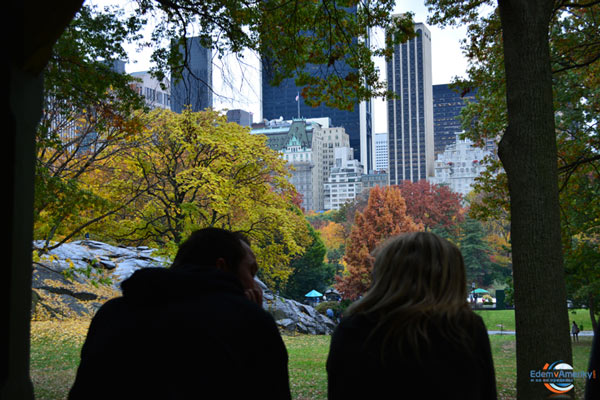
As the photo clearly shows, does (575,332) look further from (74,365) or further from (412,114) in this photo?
(412,114)

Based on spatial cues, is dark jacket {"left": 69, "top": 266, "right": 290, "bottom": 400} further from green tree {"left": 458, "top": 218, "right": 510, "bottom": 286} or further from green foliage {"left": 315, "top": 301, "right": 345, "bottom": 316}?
green tree {"left": 458, "top": 218, "right": 510, "bottom": 286}

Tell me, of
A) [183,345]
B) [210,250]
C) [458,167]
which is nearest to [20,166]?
[183,345]

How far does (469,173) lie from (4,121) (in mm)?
162700

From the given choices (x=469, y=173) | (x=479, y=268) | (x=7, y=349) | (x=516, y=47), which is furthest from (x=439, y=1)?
(x=469, y=173)

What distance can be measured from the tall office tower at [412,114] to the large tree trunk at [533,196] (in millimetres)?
179875

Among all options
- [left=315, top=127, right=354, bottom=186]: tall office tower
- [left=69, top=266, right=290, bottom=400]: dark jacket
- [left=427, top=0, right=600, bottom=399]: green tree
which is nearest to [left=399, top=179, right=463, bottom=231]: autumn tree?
[left=427, top=0, right=600, bottom=399]: green tree

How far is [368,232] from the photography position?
4256 centimetres

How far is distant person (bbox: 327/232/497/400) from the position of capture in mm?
1912

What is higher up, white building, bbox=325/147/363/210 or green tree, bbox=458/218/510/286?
white building, bbox=325/147/363/210

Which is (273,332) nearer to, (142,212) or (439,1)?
(439,1)

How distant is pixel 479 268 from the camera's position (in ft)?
176

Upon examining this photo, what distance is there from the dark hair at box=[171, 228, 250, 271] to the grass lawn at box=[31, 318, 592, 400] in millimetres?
8463

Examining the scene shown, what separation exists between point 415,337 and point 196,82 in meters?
6.36

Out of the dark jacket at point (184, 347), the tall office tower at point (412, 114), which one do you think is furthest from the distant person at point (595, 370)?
the tall office tower at point (412, 114)
